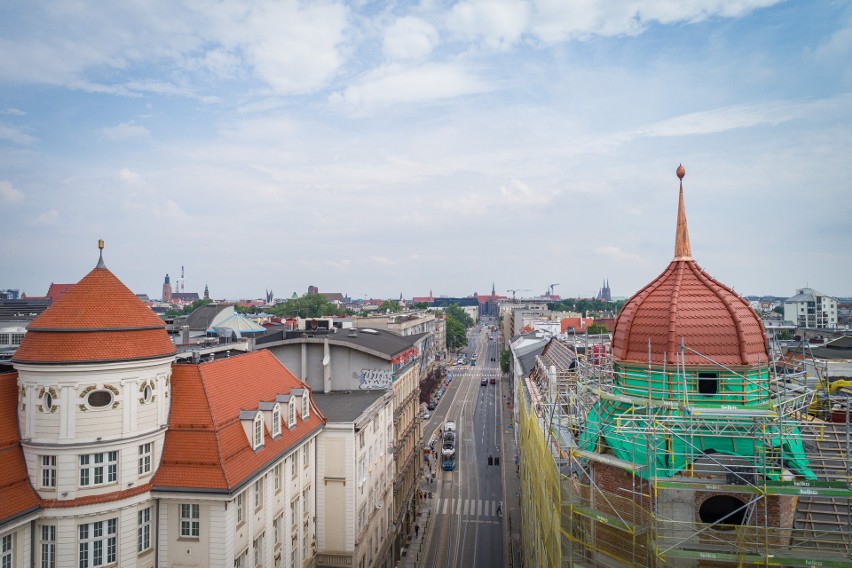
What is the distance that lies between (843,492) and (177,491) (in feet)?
90.7

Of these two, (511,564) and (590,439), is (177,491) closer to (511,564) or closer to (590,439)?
(590,439)

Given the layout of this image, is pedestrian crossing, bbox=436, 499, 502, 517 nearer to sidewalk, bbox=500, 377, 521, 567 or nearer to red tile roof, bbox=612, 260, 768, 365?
sidewalk, bbox=500, 377, 521, 567

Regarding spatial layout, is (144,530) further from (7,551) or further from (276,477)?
(276,477)

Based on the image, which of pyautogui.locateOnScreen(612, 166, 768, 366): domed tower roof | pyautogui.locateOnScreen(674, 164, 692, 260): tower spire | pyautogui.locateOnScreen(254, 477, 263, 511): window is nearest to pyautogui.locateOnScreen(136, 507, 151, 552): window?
pyautogui.locateOnScreen(254, 477, 263, 511): window

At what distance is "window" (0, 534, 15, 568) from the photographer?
2320 cm

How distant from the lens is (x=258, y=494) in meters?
31.5

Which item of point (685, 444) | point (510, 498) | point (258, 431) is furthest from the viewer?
point (510, 498)

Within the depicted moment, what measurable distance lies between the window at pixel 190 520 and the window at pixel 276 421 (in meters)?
6.86

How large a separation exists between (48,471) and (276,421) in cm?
1213

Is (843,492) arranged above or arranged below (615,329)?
below

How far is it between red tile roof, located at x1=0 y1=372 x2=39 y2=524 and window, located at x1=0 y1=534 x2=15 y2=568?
1.10 m

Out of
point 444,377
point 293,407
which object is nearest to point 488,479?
point 293,407

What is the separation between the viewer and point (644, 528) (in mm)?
22969

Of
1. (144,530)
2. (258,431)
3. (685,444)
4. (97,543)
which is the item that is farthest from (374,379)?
(685,444)
